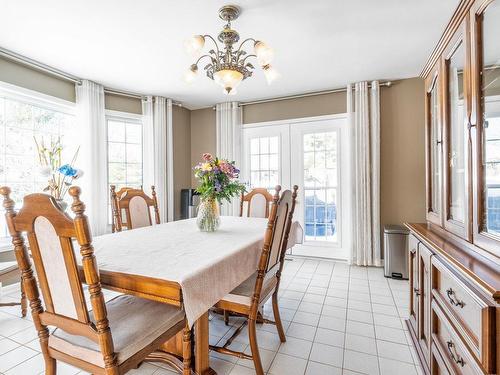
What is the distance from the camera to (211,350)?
182cm

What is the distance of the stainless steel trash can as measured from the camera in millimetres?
3322

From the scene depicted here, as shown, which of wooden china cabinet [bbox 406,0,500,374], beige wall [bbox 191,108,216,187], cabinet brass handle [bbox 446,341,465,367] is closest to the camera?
wooden china cabinet [bbox 406,0,500,374]

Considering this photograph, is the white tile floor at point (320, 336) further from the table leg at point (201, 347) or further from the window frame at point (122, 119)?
the window frame at point (122, 119)

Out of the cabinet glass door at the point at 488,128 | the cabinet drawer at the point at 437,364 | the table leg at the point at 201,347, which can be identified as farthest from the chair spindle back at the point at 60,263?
the cabinet glass door at the point at 488,128

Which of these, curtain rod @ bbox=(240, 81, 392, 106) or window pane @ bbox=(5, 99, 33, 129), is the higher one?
curtain rod @ bbox=(240, 81, 392, 106)

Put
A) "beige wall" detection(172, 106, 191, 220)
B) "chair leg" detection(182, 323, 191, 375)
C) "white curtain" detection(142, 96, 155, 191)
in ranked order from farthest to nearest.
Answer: "beige wall" detection(172, 106, 191, 220) → "white curtain" detection(142, 96, 155, 191) → "chair leg" detection(182, 323, 191, 375)

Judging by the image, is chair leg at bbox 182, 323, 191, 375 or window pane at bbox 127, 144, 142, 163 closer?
chair leg at bbox 182, 323, 191, 375

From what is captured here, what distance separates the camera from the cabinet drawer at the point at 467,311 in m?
0.88

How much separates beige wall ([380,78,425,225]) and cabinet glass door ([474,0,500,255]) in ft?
8.21

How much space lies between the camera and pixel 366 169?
3732 mm

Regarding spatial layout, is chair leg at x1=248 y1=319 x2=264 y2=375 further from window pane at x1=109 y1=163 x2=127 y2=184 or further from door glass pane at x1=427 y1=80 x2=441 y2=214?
window pane at x1=109 y1=163 x2=127 y2=184

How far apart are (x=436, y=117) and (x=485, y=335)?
1.79 meters

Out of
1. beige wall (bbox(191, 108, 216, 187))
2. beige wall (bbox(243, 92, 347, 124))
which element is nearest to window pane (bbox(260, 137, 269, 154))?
beige wall (bbox(243, 92, 347, 124))

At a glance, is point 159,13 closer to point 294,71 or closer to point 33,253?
point 294,71
